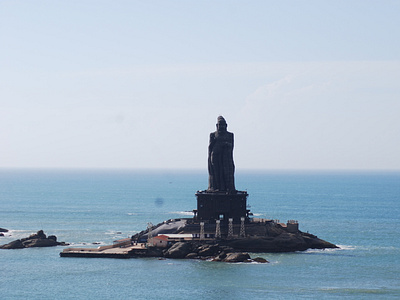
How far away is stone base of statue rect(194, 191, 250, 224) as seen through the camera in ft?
356

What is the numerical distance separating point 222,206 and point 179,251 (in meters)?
12.8

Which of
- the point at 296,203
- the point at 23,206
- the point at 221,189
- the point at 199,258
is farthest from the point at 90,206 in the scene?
the point at 199,258

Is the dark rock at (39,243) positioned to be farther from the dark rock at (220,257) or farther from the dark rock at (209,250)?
the dark rock at (220,257)

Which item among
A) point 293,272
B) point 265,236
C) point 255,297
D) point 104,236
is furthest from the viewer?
point 104,236

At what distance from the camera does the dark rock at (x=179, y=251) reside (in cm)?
9762

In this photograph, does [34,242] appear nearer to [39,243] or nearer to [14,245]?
[39,243]

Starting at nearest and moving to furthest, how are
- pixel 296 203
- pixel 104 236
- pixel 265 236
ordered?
pixel 265 236, pixel 104 236, pixel 296 203

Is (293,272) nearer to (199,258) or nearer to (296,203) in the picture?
(199,258)

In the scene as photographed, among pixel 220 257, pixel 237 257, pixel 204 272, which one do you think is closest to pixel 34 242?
pixel 220 257

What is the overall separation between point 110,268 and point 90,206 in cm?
9107

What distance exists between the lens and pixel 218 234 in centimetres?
10194

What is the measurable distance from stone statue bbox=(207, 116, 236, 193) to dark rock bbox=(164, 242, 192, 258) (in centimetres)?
1361

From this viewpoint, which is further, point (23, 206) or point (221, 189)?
point (23, 206)

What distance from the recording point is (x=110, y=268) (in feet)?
301
